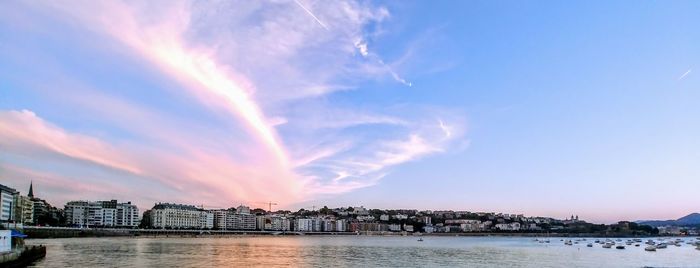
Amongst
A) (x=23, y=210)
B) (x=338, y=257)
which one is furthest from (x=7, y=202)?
(x=338, y=257)

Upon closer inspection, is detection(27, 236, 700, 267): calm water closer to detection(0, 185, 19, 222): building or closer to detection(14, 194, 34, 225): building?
detection(0, 185, 19, 222): building

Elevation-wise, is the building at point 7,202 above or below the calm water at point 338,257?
above

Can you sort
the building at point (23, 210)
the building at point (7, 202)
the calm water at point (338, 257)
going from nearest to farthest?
the calm water at point (338, 257), the building at point (7, 202), the building at point (23, 210)

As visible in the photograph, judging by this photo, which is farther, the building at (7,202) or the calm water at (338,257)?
the building at (7,202)

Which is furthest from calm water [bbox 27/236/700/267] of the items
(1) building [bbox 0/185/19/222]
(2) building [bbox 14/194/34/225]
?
(2) building [bbox 14/194/34/225]

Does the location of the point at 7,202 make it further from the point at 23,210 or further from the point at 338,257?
the point at 338,257

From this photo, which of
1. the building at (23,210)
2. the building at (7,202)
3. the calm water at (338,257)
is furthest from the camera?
the building at (23,210)

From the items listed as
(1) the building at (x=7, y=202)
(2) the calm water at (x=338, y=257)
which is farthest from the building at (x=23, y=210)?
(2) the calm water at (x=338, y=257)

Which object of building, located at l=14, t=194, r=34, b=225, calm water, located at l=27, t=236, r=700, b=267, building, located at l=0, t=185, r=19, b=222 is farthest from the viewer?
building, located at l=14, t=194, r=34, b=225

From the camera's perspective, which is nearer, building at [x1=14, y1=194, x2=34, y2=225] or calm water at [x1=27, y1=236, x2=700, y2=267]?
calm water at [x1=27, y1=236, x2=700, y2=267]

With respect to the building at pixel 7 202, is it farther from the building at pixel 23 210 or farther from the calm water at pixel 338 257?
the calm water at pixel 338 257

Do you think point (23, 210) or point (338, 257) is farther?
point (23, 210)

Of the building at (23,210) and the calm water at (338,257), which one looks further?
the building at (23,210)

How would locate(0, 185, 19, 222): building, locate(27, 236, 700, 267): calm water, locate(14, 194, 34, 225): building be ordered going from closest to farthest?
locate(27, 236, 700, 267): calm water
locate(0, 185, 19, 222): building
locate(14, 194, 34, 225): building
